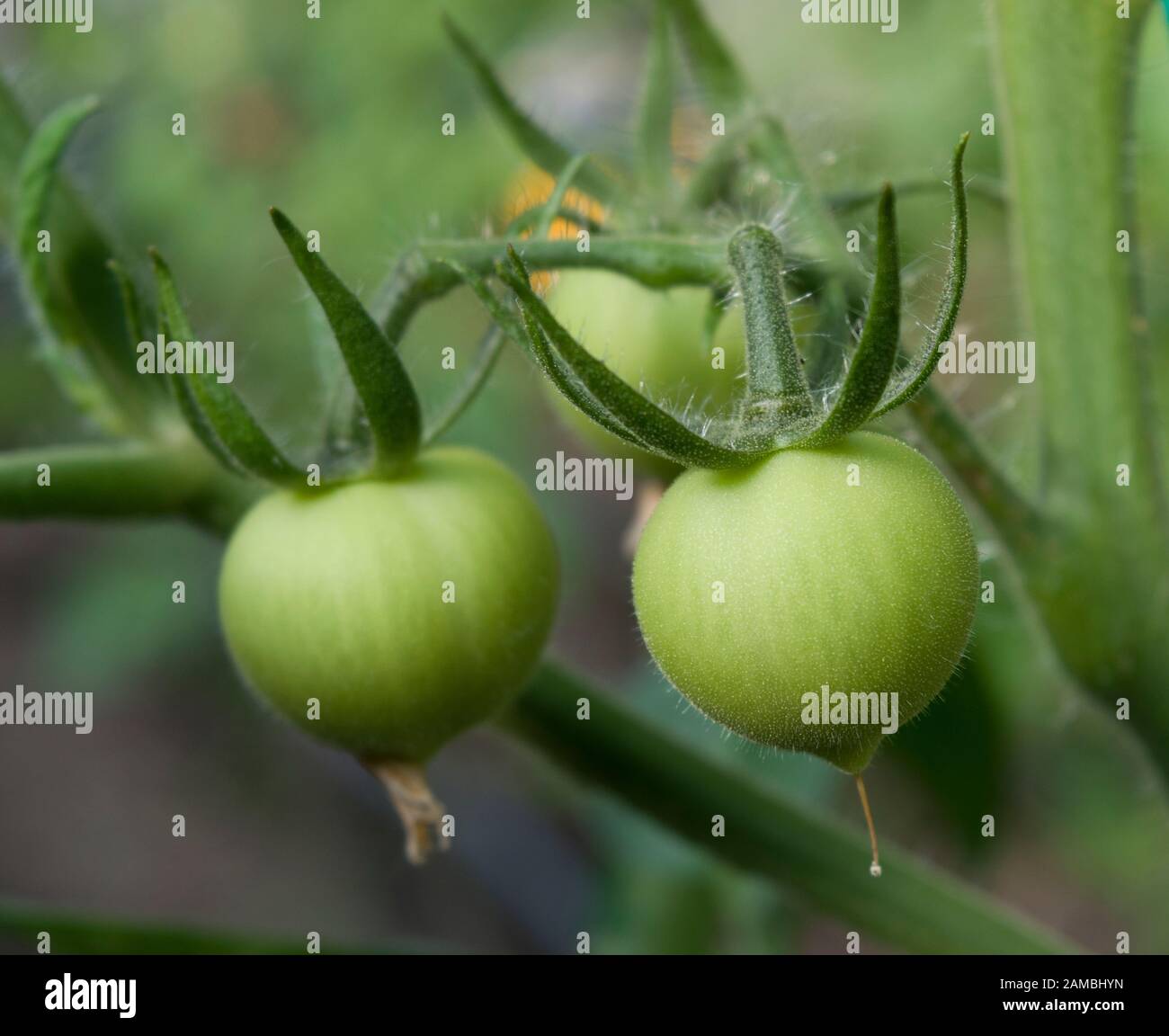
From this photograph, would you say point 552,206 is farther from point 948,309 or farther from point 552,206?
point 948,309

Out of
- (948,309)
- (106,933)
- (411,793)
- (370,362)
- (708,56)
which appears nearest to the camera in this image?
(948,309)

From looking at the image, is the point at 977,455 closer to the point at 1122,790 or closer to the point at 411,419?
the point at 411,419

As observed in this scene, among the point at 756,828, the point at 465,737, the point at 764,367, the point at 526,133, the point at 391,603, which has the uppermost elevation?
the point at 526,133

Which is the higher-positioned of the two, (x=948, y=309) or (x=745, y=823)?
(x=948, y=309)

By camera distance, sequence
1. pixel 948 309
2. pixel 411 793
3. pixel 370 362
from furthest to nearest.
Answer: pixel 411 793
pixel 370 362
pixel 948 309

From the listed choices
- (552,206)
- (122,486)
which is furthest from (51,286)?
(552,206)

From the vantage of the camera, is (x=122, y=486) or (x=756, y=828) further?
(x=756, y=828)

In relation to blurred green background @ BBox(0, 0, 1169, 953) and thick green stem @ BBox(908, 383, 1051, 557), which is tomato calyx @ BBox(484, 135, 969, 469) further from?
blurred green background @ BBox(0, 0, 1169, 953)
